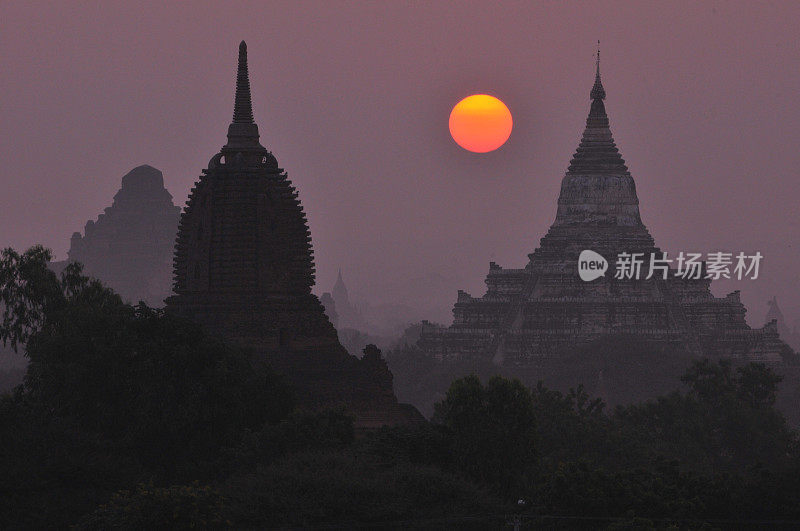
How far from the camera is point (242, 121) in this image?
281ft

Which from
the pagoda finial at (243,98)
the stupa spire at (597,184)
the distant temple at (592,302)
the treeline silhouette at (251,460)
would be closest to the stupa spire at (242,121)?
the pagoda finial at (243,98)

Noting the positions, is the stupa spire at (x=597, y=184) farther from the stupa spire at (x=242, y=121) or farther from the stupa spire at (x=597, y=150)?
the stupa spire at (x=242, y=121)

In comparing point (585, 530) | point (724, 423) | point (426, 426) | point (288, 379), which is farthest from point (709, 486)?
point (724, 423)

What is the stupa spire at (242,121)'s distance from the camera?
85.1m

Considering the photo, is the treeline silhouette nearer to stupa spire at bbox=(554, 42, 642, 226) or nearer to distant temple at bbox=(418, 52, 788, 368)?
distant temple at bbox=(418, 52, 788, 368)

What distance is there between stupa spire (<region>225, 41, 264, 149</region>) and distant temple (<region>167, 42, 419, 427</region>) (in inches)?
1.5

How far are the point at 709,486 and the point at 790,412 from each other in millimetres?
89549

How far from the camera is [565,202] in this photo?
643 ft

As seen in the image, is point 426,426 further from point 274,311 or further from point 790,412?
point 790,412

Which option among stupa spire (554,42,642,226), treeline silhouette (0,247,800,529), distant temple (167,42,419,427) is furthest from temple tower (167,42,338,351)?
stupa spire (554,42,642,226)

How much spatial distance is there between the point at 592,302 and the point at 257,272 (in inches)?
4116

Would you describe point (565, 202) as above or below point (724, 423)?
above

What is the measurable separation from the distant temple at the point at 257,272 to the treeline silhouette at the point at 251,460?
151 inches

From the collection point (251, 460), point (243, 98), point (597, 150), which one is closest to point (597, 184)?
point (597, 150)
